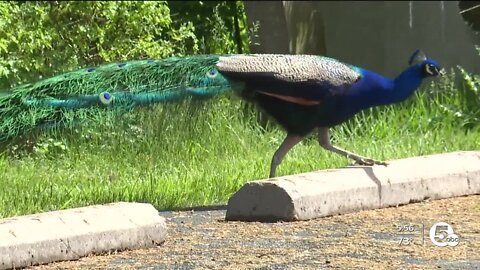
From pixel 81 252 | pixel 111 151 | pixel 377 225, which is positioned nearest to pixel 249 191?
pixel 377 225

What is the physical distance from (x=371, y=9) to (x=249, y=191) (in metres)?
10.2

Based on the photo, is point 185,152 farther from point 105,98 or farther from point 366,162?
point 366,162

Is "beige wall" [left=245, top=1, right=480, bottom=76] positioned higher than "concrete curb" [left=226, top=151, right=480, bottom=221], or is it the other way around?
"beige wall" [left=245, top=1, right=480, bottom=76]

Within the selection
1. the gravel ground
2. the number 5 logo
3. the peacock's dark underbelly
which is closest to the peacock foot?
the peacock's dark underbelly

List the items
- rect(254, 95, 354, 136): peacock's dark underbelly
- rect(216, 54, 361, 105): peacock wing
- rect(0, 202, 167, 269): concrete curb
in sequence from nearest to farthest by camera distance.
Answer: rect(0, 202, 167, 269): concrete curb
rect(216, 54, 361, 105): peacock wing
rect(254, 95, 354, 136): peacock's dark underbelly

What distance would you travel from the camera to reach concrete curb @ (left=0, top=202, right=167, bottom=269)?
623 cm

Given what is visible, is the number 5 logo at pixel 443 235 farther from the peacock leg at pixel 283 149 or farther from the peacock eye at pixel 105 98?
the peacock eye at pixel 105 98

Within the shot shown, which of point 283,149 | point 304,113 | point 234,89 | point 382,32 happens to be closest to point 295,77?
point 304,113

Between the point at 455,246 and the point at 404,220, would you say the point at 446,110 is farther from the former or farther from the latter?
the point at 455,246

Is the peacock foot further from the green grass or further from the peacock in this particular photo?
the green grass

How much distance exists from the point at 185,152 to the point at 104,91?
5.52 ft

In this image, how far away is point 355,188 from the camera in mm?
8031

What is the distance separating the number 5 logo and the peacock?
4.25 feet

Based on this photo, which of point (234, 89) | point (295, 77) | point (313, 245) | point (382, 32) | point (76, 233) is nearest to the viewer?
point (76, 233)
